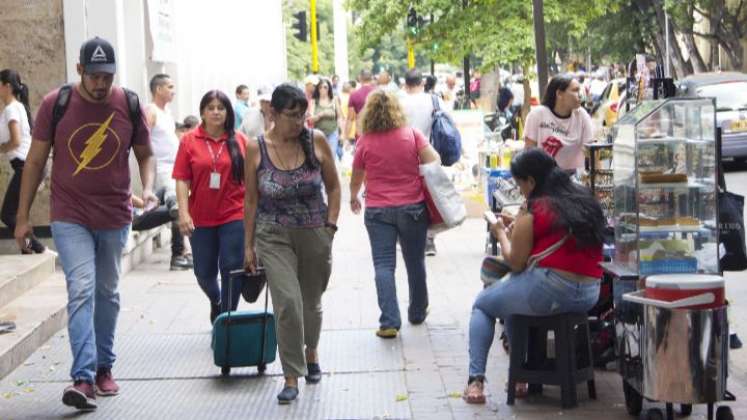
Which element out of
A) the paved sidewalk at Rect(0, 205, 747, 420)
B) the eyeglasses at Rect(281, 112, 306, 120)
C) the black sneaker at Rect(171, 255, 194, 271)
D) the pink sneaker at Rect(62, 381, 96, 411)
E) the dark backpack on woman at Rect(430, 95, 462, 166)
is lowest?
the paved sidewalk at Rect(0, 205, 747, 420)

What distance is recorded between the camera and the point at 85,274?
25.0ft

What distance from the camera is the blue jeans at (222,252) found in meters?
9.21

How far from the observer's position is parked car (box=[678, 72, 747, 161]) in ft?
76.9

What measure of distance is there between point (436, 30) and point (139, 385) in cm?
1975

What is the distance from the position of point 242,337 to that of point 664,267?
8.56ft

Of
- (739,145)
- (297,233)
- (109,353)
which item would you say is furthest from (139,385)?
(739,145)

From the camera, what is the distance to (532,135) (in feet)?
33.2

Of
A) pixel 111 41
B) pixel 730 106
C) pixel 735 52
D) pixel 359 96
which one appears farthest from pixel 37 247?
pixel 735 52

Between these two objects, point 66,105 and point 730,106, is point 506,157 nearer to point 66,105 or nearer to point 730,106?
point 730,106

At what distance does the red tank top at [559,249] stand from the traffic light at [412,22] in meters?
22.4

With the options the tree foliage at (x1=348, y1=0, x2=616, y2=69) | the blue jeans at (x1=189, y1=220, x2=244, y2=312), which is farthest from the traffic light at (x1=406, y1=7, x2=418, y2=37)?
the blue jeans at (x1=189, y1=220, x2=244, y2=312)

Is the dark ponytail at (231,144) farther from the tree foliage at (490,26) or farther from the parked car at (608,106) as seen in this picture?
the tree foliage at (490,26)

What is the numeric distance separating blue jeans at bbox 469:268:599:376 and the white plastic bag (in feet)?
6.84

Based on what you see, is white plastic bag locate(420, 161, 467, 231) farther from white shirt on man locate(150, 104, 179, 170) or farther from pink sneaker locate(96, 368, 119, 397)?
white shirt on man locate(150, 104, 179, 170)
